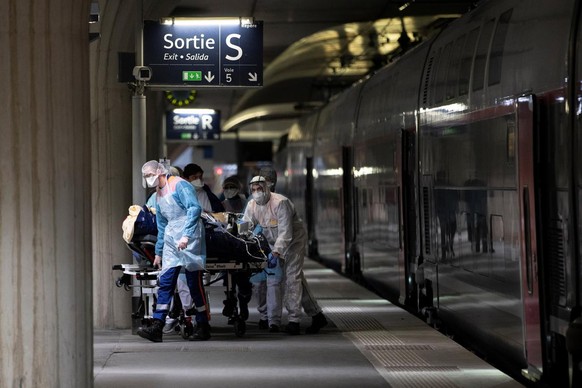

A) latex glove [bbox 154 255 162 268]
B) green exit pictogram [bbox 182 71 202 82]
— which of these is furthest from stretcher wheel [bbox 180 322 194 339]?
green exit pictogram [bbox 182 71 202 82]

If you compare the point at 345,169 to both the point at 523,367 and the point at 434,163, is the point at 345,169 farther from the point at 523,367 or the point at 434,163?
the point at 523,367

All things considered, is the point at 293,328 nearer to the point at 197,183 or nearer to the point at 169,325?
the point at 169,325

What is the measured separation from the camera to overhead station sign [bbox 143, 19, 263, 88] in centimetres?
1355

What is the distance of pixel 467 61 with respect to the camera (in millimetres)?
11375

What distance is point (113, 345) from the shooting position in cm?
1227

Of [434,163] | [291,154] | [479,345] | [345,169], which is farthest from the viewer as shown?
[291,154]

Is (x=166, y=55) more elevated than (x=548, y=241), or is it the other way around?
(x=166, y=55)

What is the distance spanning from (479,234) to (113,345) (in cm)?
383

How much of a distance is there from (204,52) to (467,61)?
3620 mm

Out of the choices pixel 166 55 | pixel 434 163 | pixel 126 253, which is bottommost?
pixel 126 253

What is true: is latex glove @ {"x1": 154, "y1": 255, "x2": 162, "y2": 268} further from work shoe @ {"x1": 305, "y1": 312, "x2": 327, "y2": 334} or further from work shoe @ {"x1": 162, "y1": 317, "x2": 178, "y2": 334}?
work shoe @ {"x1": 305, "y1": 312, "x2": 327, "y2": 334}

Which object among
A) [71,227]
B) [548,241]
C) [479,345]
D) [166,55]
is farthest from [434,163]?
[71,227]

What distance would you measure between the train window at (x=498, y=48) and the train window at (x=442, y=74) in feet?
6.70

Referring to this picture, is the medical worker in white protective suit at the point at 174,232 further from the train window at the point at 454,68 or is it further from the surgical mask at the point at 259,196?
the train window at the point at 454,68
